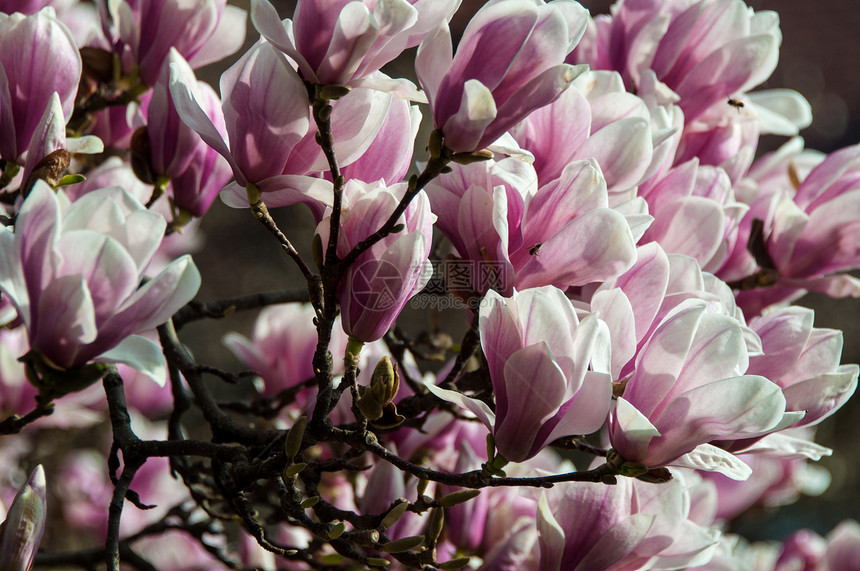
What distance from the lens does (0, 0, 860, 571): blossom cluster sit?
50cm

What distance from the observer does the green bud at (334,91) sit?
0.53 meters

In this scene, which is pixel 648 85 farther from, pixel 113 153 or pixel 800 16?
pixel 800 16

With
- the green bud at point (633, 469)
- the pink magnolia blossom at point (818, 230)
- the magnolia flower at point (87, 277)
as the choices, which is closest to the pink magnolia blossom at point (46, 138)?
the magnolia flower at point (87, 277)

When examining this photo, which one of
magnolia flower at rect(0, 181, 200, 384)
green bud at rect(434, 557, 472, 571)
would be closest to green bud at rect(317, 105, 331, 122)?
magnolia flower at rect(0, 181, 200, 384)

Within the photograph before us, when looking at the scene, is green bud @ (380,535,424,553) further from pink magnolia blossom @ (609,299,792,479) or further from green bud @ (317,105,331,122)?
green bud @ (317,105,331,122)

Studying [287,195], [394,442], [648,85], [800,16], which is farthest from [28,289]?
Result: [800,16]

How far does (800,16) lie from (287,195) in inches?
198

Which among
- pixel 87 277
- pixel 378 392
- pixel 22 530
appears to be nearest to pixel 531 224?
pixel 378 392

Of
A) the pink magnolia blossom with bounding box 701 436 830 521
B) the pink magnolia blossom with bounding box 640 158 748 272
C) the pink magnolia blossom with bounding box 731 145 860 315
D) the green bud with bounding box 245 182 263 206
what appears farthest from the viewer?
the pink magnolia blossom with bounding box 701 436 830 521

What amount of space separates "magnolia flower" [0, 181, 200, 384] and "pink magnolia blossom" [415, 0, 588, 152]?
0.61ft

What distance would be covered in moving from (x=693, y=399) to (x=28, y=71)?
20.8 inches

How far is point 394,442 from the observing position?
86 cm

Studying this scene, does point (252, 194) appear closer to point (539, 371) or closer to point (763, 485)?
point (539, 371)

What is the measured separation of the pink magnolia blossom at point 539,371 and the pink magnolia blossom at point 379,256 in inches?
2.2
